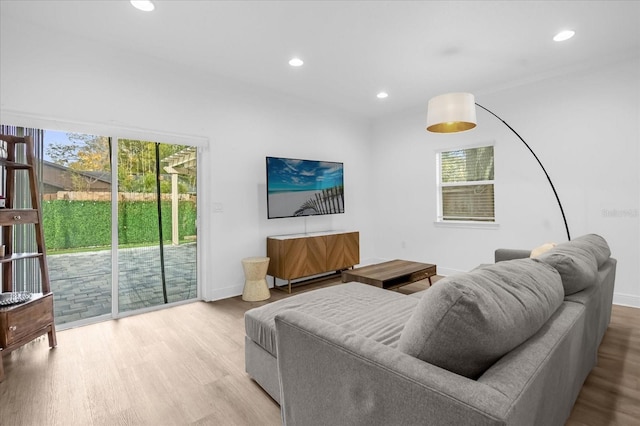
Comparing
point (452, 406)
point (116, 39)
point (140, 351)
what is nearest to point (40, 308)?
point (140, 351)

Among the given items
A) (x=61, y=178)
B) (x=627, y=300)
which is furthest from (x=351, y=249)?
(x=61, y=178)

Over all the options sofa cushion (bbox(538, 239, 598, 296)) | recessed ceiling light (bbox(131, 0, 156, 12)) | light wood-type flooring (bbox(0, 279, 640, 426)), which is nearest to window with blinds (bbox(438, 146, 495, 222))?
light wood-type flooring (bbox(0, 279, 640, 426))

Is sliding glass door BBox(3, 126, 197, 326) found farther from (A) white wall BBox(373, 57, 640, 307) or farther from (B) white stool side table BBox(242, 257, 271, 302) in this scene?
(A) white wall BBox(373, 57, 640, 307)

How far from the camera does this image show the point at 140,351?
2.50 metres

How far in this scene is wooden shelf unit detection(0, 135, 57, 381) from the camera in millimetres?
2166

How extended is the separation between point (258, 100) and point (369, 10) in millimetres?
2077

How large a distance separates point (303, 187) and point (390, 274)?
182 centimetres

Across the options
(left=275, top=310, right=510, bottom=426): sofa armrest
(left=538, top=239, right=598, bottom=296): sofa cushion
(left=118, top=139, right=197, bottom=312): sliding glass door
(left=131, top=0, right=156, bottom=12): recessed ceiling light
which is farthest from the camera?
(left=118, top=139, right=197, bottom=312): sliding glass door

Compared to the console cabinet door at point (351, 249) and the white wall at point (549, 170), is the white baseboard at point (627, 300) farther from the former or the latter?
the console cabinet door at point (351, 249)

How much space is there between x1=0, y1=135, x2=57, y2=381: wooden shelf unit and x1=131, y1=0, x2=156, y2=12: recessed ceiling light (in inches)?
53.2

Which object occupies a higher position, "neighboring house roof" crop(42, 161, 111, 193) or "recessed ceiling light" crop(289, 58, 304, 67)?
"recessed ceiling light" crop(289, 58, 304, 67)

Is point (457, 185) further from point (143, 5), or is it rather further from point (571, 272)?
point (143, 5)

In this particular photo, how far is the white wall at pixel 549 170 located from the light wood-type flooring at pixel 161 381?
44.4 inches

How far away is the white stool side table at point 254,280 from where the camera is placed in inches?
150
